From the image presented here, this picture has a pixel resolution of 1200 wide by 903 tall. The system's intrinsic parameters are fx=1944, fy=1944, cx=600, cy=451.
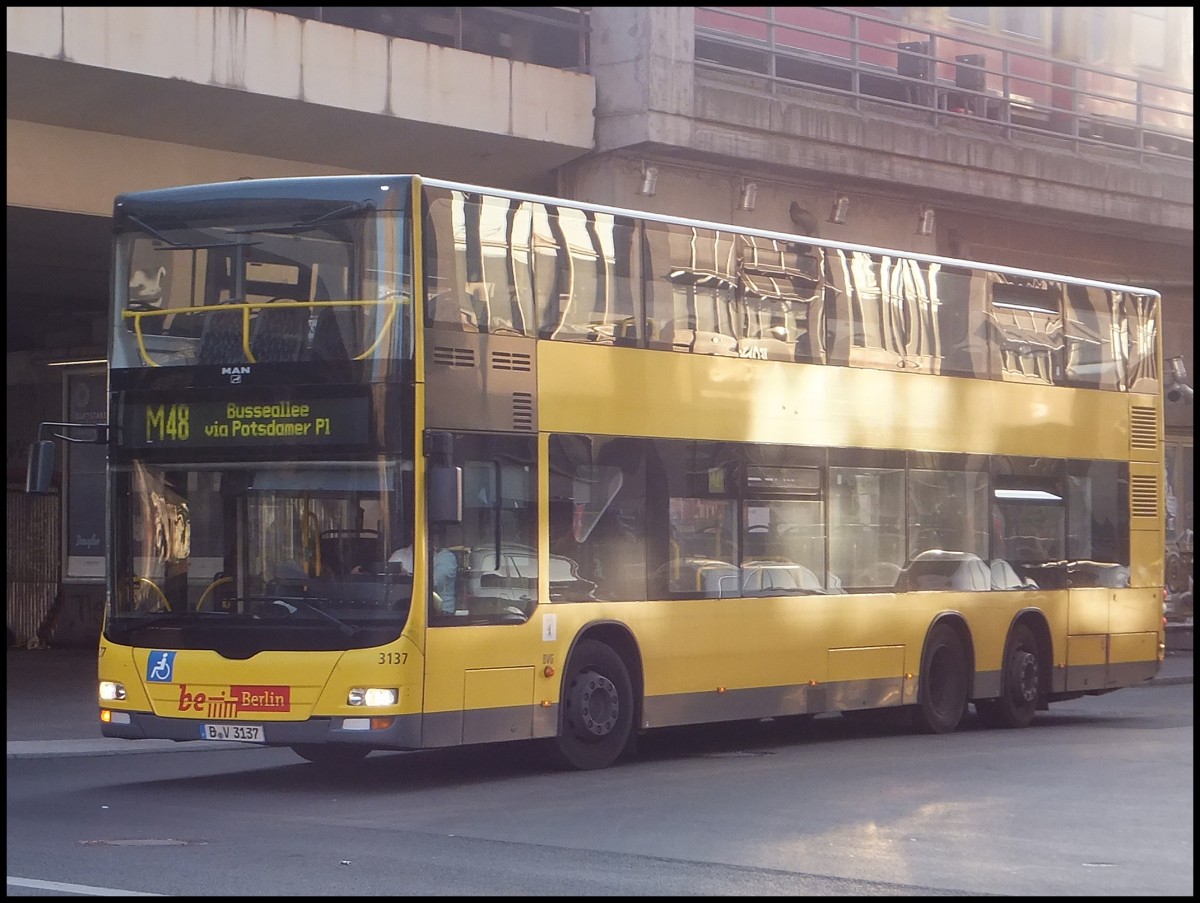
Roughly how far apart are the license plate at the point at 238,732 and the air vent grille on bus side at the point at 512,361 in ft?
9.43

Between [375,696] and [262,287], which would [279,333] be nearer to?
[262,287]

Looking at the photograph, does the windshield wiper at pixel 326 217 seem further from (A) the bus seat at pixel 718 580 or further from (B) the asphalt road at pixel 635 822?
(A) the bus seat at pixel 718 580

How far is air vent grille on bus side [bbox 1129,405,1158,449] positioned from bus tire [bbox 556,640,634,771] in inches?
314

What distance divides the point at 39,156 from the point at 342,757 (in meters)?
7.30

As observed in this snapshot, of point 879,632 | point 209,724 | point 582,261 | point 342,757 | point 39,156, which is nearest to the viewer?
point 209,724

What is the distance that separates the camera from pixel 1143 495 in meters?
19.9

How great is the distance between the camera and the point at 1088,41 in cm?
1283

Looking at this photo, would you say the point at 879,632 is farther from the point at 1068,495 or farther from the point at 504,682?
the point at 504,682

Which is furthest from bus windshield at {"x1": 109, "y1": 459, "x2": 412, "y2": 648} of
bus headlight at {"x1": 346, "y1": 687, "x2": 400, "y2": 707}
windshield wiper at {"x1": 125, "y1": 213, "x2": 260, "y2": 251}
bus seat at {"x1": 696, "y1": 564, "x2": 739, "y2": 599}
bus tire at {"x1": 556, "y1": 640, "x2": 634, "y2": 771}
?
bus seat at {"x1": 696, "y1": 564, "x2": 739, "y2": 599}

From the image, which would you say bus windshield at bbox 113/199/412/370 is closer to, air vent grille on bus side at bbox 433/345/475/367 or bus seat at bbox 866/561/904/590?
air vent grille on bus side at bbox 433/345/475/367

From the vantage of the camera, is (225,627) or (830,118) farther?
(830,118)

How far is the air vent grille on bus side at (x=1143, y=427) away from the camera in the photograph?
19.9 meters

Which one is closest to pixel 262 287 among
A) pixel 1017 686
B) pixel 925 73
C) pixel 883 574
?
pixel 883 574

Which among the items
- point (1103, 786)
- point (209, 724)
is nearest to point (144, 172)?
point (209, 724)
